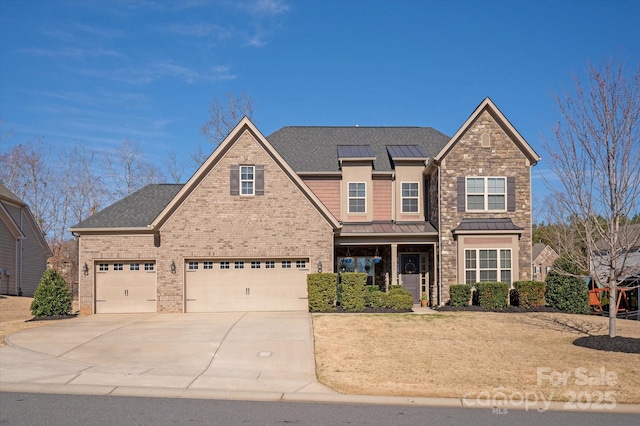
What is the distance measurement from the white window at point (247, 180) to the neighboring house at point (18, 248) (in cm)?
1622

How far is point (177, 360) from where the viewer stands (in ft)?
47.1

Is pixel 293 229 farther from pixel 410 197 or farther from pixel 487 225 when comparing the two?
pixel 487 225

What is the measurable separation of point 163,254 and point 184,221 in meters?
1.49

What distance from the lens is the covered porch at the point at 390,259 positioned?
84.5 feet

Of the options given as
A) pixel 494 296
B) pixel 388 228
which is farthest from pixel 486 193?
pixel 494 296

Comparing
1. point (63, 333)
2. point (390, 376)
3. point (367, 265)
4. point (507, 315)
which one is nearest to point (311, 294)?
point (367, 265)

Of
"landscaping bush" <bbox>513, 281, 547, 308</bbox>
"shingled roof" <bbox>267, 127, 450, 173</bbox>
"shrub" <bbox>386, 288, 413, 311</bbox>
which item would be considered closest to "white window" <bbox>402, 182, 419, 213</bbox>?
"shingled roof" <bbox>267, 127, 450, 173</bbox>

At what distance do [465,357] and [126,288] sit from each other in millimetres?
14324

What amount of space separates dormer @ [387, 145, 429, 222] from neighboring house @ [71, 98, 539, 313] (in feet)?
0.29

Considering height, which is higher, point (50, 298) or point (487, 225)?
point (487, 225)

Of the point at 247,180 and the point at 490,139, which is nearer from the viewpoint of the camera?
the point at 247,180

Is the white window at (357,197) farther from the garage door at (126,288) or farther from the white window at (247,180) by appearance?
the garage door at (126,288)

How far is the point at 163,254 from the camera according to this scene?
23406 mm

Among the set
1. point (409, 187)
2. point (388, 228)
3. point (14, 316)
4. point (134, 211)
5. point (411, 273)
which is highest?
point (409, 187)
